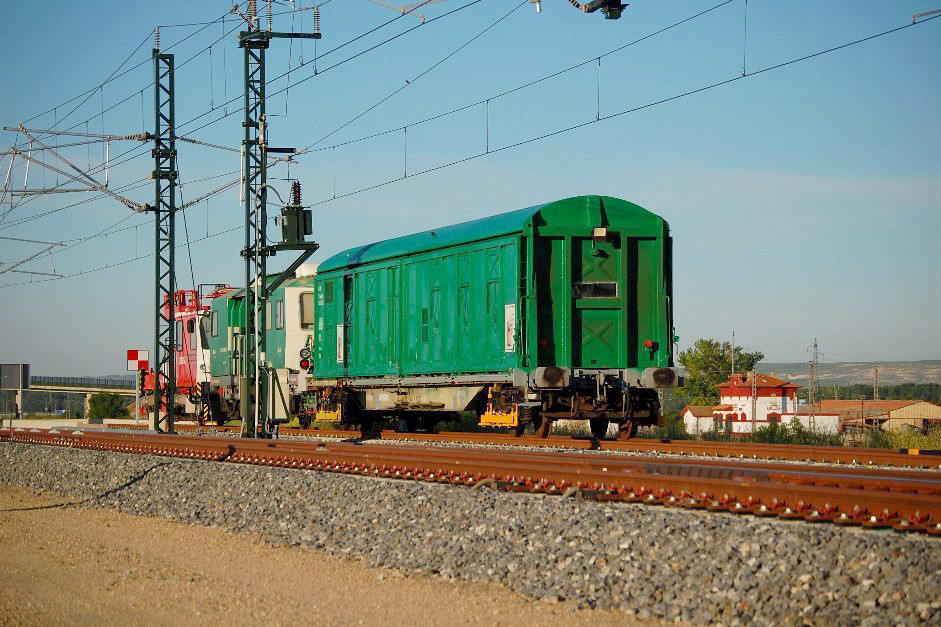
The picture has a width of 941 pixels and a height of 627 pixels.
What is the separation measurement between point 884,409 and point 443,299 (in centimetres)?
8744

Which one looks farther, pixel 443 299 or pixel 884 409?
pixel 884 409

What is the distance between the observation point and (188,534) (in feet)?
41.0

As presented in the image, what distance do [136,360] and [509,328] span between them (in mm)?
19371

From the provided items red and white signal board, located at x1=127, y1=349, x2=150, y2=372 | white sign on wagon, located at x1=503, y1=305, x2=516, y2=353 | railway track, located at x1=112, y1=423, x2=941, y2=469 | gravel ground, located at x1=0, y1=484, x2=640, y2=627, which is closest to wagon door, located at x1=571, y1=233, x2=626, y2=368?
white sign on wagon, located at x1=503, y1=305, x2=516, y2=353

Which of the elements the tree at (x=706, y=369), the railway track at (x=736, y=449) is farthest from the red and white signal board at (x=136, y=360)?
the tree at (x=706, y=369)

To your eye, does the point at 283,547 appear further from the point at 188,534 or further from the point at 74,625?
the point at 74,625

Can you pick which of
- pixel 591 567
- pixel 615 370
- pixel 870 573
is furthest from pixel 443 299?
pixel 870 573

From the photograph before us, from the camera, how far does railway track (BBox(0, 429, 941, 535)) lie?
28.9ft

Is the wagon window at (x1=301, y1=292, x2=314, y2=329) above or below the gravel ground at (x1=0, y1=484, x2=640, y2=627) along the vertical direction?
above

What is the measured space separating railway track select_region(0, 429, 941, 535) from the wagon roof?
4.84 metres

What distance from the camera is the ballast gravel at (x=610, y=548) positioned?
23.1 ft

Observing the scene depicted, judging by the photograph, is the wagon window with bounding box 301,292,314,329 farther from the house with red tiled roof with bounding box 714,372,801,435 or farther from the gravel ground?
the house with red tiled roof with bounding box 714,372,801,435

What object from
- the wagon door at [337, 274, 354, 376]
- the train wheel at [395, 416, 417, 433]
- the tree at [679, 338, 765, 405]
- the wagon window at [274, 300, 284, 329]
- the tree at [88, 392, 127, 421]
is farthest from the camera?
the tree at [679, 338, 765, 405]

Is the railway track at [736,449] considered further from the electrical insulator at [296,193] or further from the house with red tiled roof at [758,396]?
the house with red tiled roof at [758,396]
